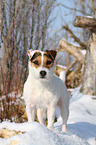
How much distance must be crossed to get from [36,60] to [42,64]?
0.34 feet

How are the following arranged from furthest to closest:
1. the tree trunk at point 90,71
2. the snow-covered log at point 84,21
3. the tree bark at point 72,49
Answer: the tree bark at point 72,49, the tree trunk at point 90,71, the snow-covered log at point 84,21

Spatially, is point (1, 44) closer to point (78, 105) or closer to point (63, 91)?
point (63, 91)

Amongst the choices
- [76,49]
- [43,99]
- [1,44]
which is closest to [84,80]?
[76,49]

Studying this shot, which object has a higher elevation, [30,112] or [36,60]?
[36,60]

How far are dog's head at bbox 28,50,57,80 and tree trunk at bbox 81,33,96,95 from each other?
14.8 feet

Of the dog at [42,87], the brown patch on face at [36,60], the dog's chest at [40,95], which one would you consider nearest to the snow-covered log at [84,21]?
the dog at [42,87]

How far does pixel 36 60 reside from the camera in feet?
7.43

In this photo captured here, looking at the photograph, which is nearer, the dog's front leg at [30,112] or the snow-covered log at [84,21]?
the dog's front leg at [30,112]

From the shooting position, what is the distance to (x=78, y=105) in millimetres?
5574

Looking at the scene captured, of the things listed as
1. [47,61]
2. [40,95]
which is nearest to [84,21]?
[47,61]

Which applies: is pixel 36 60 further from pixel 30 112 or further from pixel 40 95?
pixel 30 112

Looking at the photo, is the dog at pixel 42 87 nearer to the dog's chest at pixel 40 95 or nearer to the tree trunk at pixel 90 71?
the dog's chest at pixel 40 95

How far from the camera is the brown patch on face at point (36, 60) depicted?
2.25 m

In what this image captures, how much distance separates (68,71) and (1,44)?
6.39 meters
